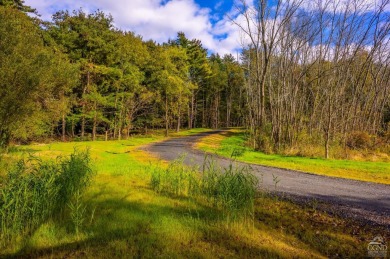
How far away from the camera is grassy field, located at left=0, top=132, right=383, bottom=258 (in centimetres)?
361

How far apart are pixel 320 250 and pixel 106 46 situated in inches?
1089

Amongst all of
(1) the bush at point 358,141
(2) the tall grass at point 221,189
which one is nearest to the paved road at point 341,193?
(2) the tall grass at point 221,189

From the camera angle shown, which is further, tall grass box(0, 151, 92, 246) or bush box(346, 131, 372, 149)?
bush box(346, 131, 372, 149)

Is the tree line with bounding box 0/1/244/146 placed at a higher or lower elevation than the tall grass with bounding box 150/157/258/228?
higher

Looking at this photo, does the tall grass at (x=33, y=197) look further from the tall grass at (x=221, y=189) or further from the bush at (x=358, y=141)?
the bush at (x=358, y=141)

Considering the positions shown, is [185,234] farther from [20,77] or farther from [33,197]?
[20,77]

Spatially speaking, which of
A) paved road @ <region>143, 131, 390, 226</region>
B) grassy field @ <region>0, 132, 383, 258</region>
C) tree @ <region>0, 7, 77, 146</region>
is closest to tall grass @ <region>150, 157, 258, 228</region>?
grassy field @ <region>0, 132, 383, 258</region>

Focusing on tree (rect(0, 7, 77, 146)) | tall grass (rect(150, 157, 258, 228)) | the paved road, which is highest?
tree (rect(0, 7, 77, 146))

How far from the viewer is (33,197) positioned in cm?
416

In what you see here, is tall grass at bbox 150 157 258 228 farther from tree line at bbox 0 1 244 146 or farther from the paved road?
tree line at bbox 0 1 244 146

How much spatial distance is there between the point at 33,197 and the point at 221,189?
Result: 315 cm

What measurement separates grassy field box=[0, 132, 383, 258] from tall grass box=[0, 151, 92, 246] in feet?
→ 0.75

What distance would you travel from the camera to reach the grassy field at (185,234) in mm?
3607

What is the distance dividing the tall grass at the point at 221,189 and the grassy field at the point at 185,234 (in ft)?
0.67
